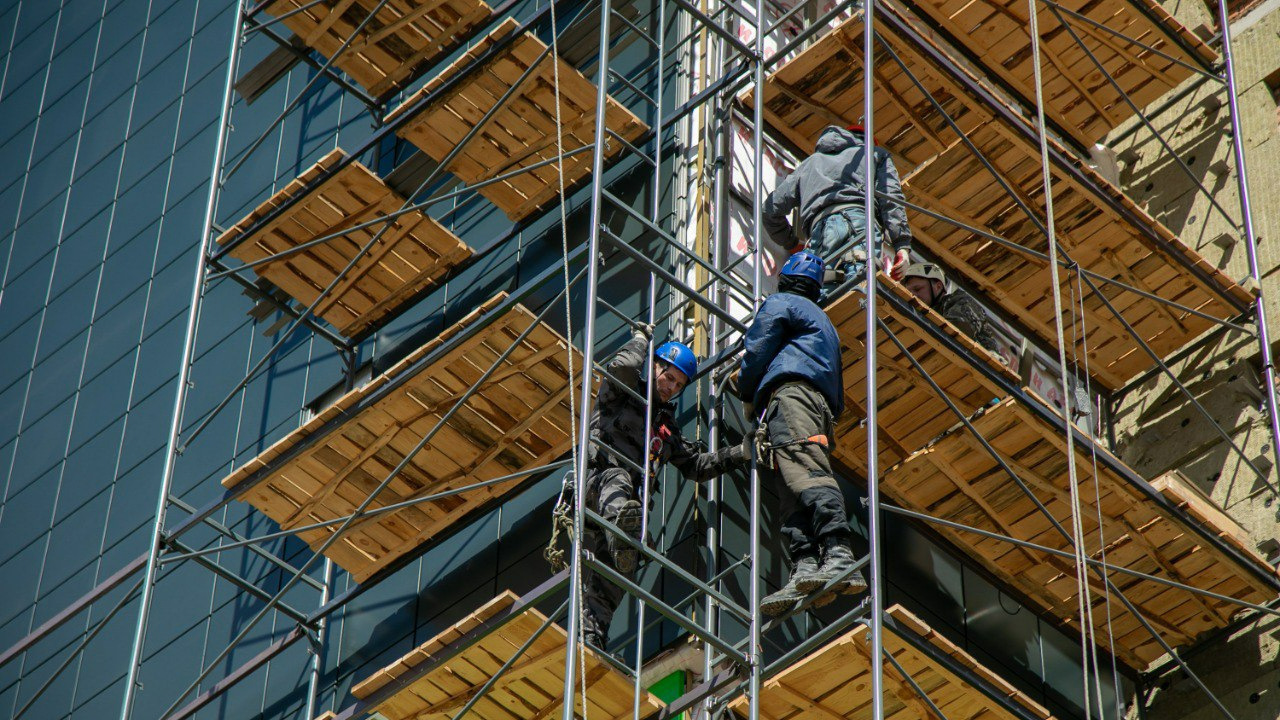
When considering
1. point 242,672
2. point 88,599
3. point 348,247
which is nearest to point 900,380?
point 348,247

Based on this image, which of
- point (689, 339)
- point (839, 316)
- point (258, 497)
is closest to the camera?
point (839, 316)

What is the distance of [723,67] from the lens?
61.3 ft

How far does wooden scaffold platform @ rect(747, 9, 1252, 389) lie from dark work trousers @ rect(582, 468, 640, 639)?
489 centimetres

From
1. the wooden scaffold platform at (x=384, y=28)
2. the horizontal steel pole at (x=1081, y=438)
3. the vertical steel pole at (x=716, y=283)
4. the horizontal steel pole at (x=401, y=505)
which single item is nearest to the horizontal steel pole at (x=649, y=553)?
the vertical steel pole at (x=716, y=283)

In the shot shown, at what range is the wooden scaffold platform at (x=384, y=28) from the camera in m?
20.4

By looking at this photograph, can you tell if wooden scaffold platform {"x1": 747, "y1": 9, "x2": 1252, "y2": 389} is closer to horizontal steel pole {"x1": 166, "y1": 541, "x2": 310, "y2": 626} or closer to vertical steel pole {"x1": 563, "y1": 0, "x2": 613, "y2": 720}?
vertical steel pole {"x1": 563, "y1": 0, "x2": 613, "y2": 720}

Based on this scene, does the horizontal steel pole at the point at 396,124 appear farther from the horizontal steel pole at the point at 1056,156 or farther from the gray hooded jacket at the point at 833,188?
the horizontal steel pole at the point at 1056,156

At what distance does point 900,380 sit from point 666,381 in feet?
7.26

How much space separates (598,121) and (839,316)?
2.56 meters

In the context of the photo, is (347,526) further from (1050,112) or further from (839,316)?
(1050,112)

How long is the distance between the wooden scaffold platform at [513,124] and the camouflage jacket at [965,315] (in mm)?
3213

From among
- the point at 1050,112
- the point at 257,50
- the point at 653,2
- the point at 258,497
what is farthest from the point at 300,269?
the point at 1050,112

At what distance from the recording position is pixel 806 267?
49.6ft

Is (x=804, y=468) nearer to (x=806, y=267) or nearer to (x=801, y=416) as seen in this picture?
(x=801, y=416)
